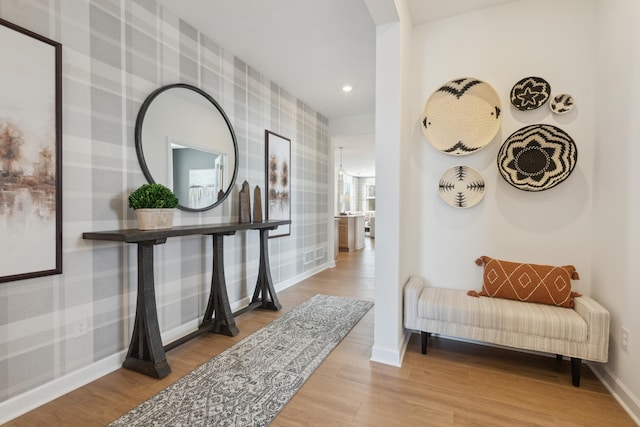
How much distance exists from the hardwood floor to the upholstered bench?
0.18 meters

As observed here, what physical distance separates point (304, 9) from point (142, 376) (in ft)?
9.61

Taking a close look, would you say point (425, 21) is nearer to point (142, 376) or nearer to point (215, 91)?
point (215, 91)

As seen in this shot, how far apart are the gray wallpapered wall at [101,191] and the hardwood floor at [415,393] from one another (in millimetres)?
315

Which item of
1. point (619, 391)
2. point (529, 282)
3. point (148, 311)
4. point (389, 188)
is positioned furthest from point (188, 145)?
point (619, 391)

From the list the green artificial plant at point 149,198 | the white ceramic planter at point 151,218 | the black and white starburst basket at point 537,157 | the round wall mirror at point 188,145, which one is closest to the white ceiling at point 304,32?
the round wall mirror at point 188,145

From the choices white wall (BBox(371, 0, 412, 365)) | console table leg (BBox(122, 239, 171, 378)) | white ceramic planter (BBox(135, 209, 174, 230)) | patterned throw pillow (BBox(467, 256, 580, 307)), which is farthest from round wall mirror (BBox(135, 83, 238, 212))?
patterned throw pillow (BBox(467, 256, 580, 307))

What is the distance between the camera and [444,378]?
1937 mm

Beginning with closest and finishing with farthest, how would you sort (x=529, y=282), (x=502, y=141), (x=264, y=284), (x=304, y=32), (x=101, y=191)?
(x=101, y=191)
(x=529, y=282)
(x=502, y=141)
(x=304, y=32)
(x=264, y=284)

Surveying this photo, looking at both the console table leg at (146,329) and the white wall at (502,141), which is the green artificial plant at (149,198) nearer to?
the console table leg at (146,329)

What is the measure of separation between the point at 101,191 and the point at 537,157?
9.94 ft

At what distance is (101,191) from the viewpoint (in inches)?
76.5

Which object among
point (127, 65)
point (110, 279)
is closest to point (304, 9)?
point (127, 65)

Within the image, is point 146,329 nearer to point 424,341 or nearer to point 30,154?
point 30,154

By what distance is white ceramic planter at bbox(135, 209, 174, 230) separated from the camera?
6.39ft
